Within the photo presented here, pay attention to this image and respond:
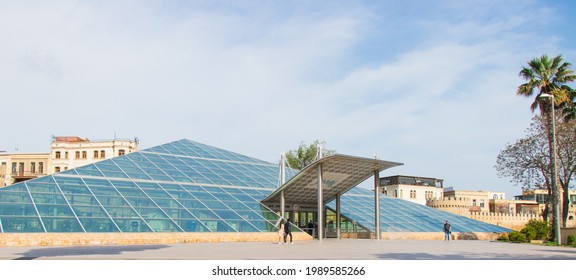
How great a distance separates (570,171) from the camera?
43375 mm

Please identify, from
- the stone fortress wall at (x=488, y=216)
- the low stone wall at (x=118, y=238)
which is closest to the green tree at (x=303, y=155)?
the stone fortress wall at (x=488, y=216)

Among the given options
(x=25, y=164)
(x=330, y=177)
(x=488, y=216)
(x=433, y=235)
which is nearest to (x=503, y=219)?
(x=488, y=216)

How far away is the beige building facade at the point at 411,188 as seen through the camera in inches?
4481

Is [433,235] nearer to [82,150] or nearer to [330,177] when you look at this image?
[330,177]

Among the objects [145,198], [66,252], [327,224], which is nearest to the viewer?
[66,252]

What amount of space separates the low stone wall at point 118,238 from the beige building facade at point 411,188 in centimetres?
8677

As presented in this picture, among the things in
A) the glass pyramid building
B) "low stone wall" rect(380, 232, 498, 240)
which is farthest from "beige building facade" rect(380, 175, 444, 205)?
"low stone wall" rect(380, 232, 498, 240)

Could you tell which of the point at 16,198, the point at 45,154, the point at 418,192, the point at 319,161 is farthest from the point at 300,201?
the point at 418,192

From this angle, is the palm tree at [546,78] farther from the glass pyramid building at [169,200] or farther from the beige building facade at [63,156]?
the beige building facade at [63,156]

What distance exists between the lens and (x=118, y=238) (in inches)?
997

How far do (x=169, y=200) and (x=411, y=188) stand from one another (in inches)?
3617

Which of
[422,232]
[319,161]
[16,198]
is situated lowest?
[422,232]
